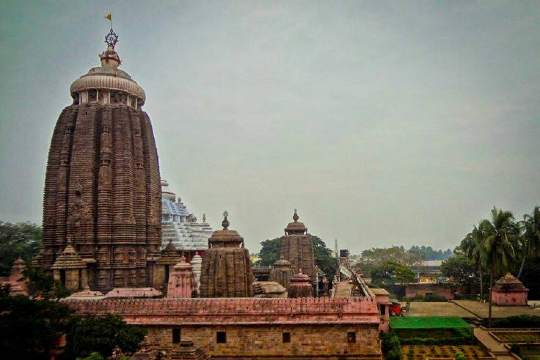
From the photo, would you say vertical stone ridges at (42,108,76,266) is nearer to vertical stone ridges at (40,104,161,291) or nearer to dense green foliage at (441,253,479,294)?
vertical stone ridges at (40,104,161,291)

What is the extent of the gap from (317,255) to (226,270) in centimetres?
4430

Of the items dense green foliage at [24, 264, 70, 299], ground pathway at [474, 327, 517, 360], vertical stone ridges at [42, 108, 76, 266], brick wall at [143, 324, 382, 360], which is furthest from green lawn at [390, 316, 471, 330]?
dense green foliage at [24, 264, 70, 299]

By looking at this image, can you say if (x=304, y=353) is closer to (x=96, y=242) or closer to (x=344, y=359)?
(x=344, y=359)

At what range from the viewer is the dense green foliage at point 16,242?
45.4 m

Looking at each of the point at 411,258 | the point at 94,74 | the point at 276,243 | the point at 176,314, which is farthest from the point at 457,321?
the point at 411,258

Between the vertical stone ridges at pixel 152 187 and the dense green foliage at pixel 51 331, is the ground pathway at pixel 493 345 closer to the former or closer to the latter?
the dense green foliage at pixel 51 331

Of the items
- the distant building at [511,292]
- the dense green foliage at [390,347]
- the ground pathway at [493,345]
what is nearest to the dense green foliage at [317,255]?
the distant building at [511,292]

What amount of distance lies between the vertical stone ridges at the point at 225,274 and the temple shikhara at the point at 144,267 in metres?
0.04

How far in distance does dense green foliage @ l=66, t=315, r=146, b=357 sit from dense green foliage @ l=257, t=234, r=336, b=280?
124 ft

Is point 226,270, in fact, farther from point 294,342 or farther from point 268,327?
point 294,342

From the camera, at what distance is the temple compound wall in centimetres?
1873

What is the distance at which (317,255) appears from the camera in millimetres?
66750

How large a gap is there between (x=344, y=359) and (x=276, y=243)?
6382 centimetres

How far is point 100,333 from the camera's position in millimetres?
16844
